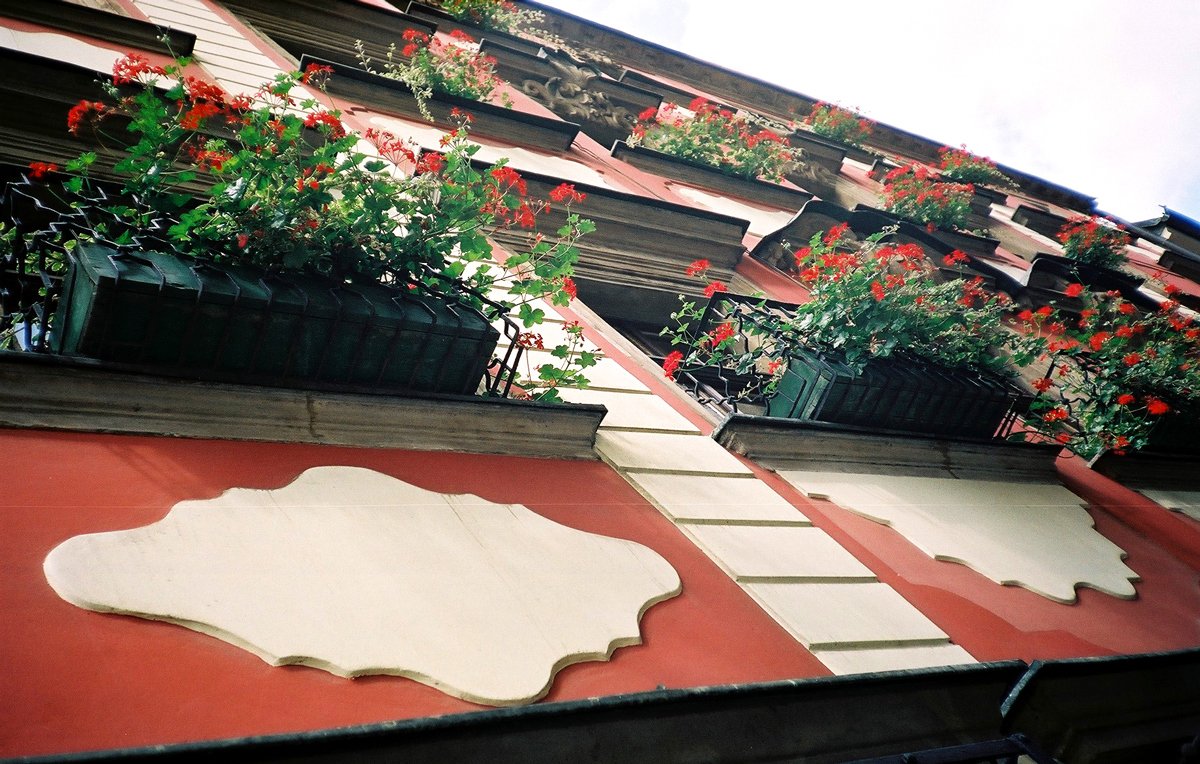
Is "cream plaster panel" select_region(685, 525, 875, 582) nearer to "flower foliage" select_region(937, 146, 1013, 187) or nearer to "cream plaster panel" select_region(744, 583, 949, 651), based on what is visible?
"cream plaster panel" select_region(744, 583, 949, 651)

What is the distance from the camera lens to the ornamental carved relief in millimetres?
10992

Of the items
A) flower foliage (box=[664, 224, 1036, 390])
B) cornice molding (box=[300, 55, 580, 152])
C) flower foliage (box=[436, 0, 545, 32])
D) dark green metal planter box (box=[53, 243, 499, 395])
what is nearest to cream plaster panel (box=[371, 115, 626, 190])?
cornice molding (box=[300, 55, 580, 152])

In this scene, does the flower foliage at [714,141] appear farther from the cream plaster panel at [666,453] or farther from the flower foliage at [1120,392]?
the cream plaster panel at [666,453]

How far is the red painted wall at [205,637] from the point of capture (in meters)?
1.70

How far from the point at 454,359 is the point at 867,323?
9.34 feet

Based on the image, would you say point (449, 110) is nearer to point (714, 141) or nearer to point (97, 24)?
point (97, 24)

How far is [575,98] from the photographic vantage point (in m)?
11.1

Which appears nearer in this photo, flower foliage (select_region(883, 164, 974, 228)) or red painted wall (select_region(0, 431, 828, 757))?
red painted wall (select_region(0, 431, 828, 757))

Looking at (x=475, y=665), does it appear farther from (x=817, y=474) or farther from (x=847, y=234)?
(x=847, y=234)

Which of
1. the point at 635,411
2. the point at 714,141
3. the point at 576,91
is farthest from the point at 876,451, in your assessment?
the point at 576,91

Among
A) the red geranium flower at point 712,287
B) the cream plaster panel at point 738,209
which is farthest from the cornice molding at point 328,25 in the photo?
the red geranium flower at point 712,287

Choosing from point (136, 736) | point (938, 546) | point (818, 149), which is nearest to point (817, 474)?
point (938, 546)

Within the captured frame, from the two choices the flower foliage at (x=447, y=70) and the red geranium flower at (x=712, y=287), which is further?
the flower foliage at (x=447, y=70)

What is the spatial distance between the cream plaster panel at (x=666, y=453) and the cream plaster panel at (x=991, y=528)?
424 mm
